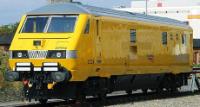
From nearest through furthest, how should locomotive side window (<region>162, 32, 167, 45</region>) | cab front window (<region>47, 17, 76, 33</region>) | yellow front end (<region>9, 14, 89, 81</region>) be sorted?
yellow front end (<region>9, 14, 89, 81</region>) < cab front window (<region>47, 17, 76, 33</region>) < locomotive side window (<region>162, 32, 167, 45</region>)

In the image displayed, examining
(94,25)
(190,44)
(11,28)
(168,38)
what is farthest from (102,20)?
(11,28)

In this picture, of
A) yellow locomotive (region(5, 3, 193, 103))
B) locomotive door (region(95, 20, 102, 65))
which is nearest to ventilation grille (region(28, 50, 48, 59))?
yellow locomotive (region(5, 3, 193, 103))

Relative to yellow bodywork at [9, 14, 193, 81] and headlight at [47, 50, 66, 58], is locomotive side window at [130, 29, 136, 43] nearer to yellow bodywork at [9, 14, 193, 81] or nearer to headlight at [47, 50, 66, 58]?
yellow bodywork at [9, 14, 193, 81]

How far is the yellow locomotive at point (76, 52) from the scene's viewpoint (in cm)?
1742

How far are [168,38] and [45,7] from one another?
23.2 feet

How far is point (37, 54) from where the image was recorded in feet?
58.0

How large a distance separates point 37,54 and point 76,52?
1205 mm

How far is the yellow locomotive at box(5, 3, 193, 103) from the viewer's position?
1742 cm

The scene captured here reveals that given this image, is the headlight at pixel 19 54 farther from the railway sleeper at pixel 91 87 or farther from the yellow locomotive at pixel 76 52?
the railway sleeper at pixel 91 87

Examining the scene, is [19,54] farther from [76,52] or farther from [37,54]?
[76,52]

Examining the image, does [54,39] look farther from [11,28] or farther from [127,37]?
[11,28]

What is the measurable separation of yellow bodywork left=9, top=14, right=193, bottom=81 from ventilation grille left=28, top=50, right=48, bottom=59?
98 millimetres

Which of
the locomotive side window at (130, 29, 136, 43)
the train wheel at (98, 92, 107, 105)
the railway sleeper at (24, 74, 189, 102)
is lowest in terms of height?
the train wheel at (98, 92, 107, 105)

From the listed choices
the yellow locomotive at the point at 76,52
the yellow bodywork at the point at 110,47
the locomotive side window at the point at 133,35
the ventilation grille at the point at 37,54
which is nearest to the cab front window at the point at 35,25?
the yellow locomotive at the point at 76,52
